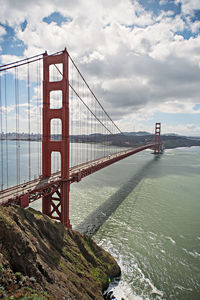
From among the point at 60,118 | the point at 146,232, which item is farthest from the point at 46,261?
the point at 146,232

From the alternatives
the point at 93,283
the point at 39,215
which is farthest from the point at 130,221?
the point at 39,215

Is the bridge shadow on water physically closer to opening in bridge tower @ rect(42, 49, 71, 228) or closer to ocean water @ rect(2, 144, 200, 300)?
Answer: ocean water @ rect(2, 144, 200, 300)

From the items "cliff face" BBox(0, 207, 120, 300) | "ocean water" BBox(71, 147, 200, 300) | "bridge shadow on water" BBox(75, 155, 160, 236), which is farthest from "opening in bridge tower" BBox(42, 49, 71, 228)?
"ocean water" BBox(71, 147, 200, 300)

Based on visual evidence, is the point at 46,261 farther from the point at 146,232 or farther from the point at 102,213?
the point at 102,213

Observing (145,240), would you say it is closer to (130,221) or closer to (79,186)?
(130,221)

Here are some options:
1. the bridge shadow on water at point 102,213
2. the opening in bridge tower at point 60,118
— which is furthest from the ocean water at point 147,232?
the opening in bridge tower at point 60,118

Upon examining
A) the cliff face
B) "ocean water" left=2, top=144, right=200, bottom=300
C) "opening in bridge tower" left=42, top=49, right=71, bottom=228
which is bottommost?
"ocean water" left=2, top=144, right=200, bottom=300
